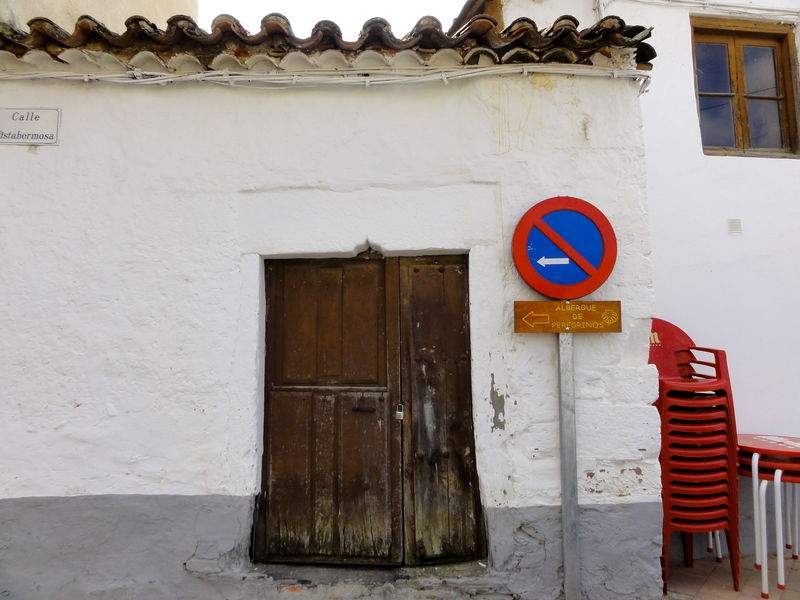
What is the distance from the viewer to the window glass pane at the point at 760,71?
421 centimetres

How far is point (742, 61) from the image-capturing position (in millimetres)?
4207

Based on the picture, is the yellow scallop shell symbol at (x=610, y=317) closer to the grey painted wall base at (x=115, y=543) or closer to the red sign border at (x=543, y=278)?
the red sign border at (x=543, y=278)

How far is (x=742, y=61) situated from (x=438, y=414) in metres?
3.99

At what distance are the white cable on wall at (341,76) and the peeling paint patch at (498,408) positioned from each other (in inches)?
73.4

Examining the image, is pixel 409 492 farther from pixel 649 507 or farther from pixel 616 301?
pixel 616 301

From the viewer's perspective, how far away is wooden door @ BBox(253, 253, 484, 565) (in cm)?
296

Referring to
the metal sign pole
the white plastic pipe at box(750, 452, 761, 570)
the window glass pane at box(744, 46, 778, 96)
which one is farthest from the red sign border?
the window glass pane at box(744, 46, 778, 96)

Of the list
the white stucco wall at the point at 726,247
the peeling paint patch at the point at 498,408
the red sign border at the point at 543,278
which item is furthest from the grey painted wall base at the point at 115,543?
the white stucco wall at the point at 726,247

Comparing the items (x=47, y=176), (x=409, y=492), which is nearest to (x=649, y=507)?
(x=409, y=492)

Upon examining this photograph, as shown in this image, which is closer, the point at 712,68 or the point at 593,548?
the point at 593,548

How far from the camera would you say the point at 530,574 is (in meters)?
2.77

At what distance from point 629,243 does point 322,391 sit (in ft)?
6.64

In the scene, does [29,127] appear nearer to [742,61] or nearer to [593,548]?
[593,548]

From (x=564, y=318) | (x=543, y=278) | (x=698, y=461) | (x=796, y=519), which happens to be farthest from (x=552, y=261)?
(x=796, y=519)
